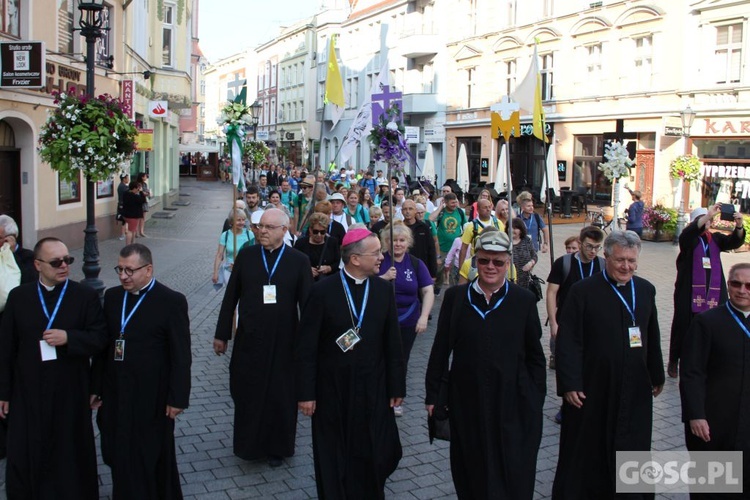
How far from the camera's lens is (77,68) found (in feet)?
58.0

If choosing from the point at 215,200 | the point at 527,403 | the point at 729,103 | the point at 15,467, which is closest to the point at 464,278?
the point at 527,403

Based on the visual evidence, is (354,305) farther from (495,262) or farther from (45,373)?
(45,373)

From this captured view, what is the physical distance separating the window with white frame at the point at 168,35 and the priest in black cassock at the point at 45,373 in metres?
29.6

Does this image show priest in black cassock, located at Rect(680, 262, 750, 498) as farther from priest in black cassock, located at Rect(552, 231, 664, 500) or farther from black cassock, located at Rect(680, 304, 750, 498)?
priest in black cassock, located at Rect(552, 231, 664, 500)

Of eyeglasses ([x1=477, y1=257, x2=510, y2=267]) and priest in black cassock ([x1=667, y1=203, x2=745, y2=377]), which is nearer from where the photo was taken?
eyeglasses ([x1=477, y1=257, x2=510, y2=267])

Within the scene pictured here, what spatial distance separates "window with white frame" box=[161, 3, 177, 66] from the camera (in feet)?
107

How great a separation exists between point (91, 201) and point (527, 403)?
327 inches

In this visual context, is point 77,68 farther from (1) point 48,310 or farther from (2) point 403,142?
(1) point 48,310

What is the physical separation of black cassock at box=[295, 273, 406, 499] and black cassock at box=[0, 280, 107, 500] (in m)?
1.30

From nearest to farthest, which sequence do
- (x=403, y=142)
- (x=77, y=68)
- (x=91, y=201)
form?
(x=403, y=142), (x=91, y=201), (x=77, y=68)

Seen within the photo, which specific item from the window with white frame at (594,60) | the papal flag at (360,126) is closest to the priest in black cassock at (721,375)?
the papal flag at (360,126)

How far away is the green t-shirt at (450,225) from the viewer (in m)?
13.2

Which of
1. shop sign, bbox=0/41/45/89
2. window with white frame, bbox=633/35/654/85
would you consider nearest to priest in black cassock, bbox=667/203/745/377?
shop sign, bbox=0/41/45/89

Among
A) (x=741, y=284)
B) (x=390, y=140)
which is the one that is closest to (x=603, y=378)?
(x=741, y=284)
